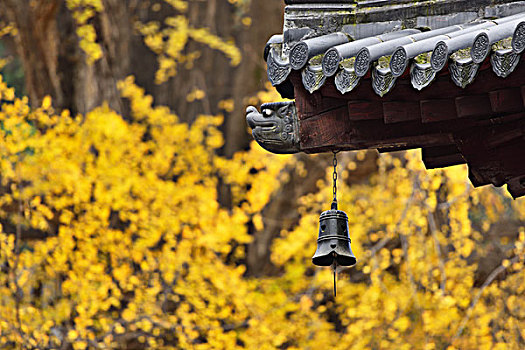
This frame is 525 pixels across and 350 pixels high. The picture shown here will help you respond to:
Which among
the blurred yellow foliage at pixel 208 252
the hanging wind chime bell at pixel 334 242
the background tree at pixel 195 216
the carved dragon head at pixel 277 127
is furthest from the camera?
the background tree at pixel 195 216

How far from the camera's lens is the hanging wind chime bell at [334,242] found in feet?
16.4

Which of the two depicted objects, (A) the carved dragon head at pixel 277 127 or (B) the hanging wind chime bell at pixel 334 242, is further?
(B) the hanging wind chime bell at pixel 334 242

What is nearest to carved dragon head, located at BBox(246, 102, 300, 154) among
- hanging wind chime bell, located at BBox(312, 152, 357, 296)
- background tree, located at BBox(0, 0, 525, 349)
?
hanging wind chime bell, located at BBox(312, 152, 357, 296)

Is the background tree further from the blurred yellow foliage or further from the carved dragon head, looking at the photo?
the carved dragon head

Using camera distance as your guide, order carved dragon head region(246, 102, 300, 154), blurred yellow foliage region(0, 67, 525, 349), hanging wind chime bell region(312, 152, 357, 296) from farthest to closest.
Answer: blurred yellow foliage region(0, 67, 525, 349) < hanging wind chime bell region(312, 152, 357, 296) < carved dragon head region(246, 102, 300, 154)

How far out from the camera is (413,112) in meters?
4.23

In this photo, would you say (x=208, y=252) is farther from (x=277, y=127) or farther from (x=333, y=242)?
(x=277, y=127)

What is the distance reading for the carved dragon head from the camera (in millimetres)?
4609

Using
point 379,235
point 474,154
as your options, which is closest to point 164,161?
point 379,235

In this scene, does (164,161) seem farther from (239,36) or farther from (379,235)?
(379,235)

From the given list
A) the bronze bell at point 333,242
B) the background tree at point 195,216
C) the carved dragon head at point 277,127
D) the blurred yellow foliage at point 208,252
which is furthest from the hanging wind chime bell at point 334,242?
the background tree at point 195,216

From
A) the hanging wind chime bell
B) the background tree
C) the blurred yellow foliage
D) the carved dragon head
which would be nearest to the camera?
the carved dragon head

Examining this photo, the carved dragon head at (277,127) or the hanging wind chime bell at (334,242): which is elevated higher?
the carved dragon head at (277,127)

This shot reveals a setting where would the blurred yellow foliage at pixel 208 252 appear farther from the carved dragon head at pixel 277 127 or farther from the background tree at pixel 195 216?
the carved dragon head at pixel 277 127
